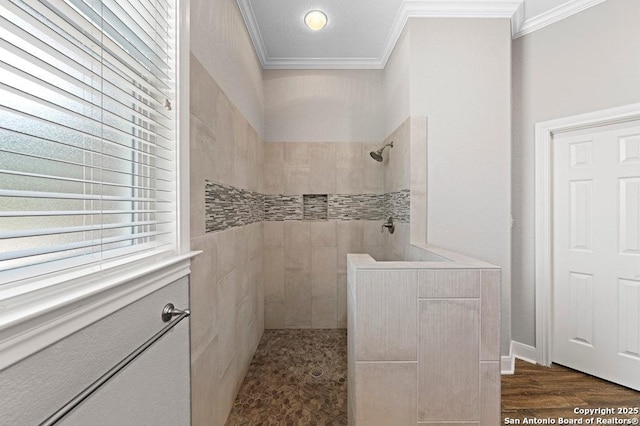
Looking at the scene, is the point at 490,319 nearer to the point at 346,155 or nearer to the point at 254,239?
the point at 254,239

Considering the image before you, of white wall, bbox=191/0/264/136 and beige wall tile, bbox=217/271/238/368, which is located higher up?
white wall, bbox=191/0/264/136

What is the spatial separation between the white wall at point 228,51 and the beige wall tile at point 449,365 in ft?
5.03

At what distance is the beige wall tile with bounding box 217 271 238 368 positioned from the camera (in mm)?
1591

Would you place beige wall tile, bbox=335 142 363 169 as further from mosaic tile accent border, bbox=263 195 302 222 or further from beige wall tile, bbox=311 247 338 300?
beige wall tile, bbox=311 247 338 300

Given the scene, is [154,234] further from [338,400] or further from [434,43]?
[434,43]

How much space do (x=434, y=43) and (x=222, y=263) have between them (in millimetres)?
2155

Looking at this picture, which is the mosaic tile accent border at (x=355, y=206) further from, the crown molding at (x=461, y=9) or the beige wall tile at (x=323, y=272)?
the crown molding at (x=461, y=9)

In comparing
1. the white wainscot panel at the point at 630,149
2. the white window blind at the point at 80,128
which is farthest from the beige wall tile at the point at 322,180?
the white wainscot panel at the point at 630,149

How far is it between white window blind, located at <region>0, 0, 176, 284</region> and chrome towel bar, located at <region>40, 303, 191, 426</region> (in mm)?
225

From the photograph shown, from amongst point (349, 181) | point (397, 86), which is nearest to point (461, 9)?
point (397, 86)

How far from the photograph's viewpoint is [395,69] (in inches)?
102

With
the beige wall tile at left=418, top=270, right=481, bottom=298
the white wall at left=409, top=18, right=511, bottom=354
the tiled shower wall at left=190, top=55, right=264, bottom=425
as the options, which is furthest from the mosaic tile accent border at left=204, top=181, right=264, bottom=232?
the white wall at left=409, top=18, right=511, bottom=354

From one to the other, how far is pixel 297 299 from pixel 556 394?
211 cm

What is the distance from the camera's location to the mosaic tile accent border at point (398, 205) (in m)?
2.28
